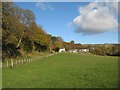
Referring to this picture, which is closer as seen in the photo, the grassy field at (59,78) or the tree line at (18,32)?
the grassy field at (59,78)

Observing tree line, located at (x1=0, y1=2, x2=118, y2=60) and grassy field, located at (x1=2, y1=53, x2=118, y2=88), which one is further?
tree line, located at (x1=0, y1=2, x2=118, y2=60)

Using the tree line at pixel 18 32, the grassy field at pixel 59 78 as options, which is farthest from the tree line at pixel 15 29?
the grassy field at pixel 59 78

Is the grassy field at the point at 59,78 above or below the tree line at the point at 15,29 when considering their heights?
below

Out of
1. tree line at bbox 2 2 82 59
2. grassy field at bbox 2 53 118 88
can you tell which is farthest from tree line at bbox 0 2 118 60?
grassy field at bbox 2 53 118 88

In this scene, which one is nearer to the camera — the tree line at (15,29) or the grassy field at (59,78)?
the grassy field at (59,78)

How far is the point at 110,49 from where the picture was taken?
173 meters

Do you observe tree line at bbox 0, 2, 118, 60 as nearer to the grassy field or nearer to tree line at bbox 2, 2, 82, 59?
tree line at bbox 2, 2, 82, 59

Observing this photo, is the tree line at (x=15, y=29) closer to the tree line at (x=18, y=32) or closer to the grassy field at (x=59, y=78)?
the tree line at (x=18, y=32)

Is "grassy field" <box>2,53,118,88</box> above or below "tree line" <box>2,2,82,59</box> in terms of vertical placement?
below

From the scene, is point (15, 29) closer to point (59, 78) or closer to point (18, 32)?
point (18, 32)

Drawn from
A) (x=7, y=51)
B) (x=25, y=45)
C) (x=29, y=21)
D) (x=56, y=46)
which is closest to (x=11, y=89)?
(x=7, y=51)

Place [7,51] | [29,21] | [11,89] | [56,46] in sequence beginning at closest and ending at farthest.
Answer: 1. [11,89]
2. [7,51]
3. [29,21]
4. [56,46]

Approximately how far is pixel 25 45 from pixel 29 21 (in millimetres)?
13445

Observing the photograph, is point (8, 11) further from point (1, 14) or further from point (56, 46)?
point (56, 46)
